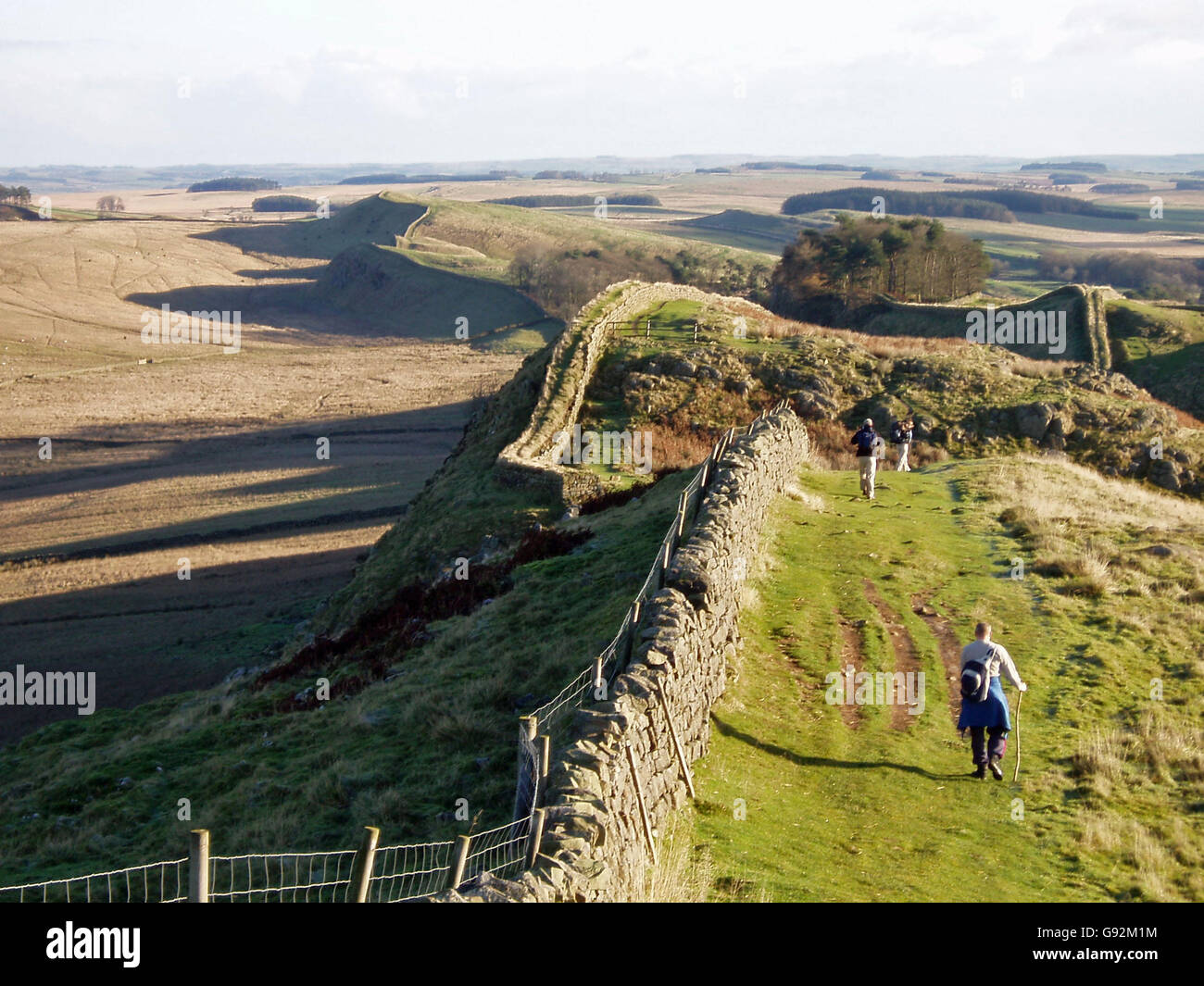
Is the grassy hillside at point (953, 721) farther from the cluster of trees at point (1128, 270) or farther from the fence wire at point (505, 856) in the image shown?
the cluster of trees at point (1128, 270)

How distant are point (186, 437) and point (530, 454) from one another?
139 ft

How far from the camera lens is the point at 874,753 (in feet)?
42.5

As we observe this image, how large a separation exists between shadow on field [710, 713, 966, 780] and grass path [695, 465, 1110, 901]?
22mm

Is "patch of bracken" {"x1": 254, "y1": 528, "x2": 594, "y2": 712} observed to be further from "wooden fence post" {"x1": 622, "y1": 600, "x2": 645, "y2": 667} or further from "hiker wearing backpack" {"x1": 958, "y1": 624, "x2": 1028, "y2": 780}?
"hiker wearing backpack" {"x1": 958, "y1": 624, "x2": 1028, "y2": 780}

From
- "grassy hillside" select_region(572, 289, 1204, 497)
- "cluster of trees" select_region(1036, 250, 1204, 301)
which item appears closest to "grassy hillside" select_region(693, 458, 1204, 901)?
"grassy hillside" select_region(572, 289, 1204, 497)

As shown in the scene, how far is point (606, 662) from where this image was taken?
41.7ft

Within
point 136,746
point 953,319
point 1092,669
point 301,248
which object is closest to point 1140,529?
A: point 1092,669

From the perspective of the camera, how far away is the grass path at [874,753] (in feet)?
33.2

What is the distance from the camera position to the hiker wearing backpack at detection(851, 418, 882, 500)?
24.2 metres

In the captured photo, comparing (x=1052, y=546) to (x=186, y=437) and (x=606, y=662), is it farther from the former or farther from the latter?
(x=186, y=437)

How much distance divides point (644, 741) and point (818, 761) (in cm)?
351

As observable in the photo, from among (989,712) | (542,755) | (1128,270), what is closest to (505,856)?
(542,755)

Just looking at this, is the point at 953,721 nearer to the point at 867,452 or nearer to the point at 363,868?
the point at 363,868

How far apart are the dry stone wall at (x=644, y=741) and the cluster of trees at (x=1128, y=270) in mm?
136082
